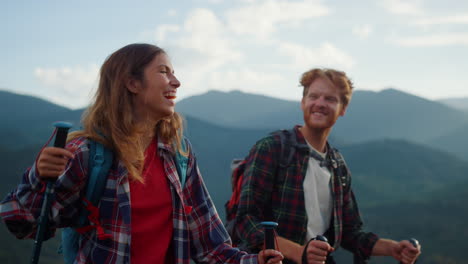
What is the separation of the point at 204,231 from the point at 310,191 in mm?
1288

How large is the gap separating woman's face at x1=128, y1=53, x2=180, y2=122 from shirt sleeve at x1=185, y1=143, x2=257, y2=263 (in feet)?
1.11

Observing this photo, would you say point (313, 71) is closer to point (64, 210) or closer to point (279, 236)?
point (279, 236)

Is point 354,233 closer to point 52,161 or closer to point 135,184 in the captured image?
point 135,184

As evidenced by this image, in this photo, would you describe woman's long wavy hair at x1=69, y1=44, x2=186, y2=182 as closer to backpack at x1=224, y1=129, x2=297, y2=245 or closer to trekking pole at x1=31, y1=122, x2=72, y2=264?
trekking pole at x1=31, y1=122, x2=72, y2=264

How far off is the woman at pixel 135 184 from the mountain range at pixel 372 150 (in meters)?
15.1

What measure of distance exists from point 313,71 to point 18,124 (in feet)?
146

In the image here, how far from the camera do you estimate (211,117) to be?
2223 inches

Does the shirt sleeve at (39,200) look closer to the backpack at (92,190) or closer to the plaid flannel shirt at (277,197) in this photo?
the backpack at (92,190)

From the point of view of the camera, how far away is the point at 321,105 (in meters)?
3.71

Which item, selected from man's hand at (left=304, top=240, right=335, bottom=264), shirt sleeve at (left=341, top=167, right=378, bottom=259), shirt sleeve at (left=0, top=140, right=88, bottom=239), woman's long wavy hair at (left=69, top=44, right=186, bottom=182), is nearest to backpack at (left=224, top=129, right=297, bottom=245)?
shirt sleeve at (left=341, top=167, right=378, bottom=259)

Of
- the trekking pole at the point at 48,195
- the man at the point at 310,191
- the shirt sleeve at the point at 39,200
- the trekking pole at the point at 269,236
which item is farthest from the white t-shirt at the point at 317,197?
the trekking pole at the point at 48,195

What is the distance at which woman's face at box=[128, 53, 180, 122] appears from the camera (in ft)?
7.86

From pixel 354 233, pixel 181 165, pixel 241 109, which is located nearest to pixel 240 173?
pixel 354 233

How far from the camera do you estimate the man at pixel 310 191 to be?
3326 mm
